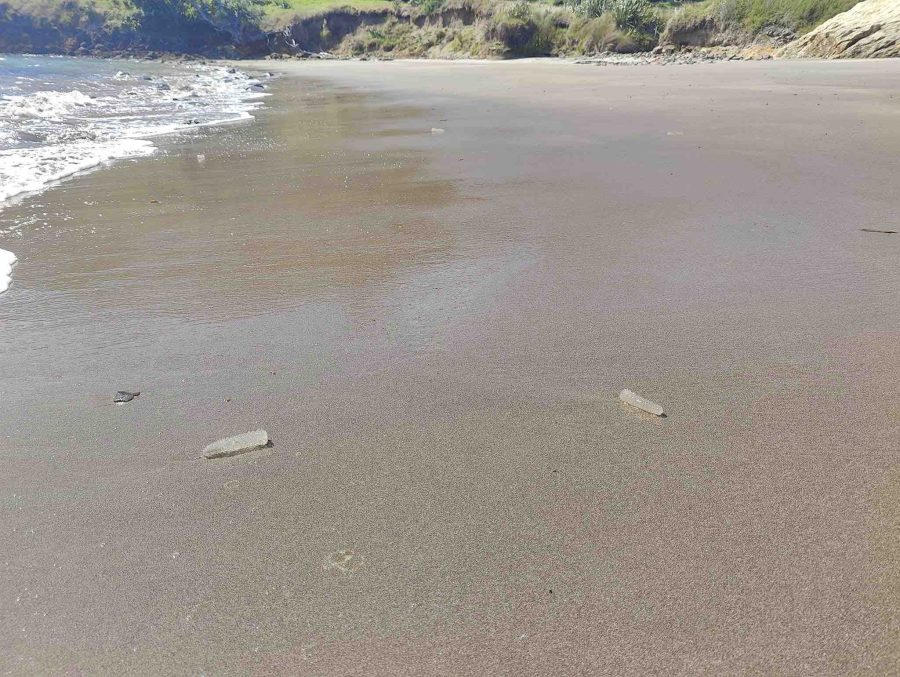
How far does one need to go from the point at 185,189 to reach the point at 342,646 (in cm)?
536

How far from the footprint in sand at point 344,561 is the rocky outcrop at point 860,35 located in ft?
76.7

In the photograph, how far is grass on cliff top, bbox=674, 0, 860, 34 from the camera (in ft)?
78.3

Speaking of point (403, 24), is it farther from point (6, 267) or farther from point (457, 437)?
point (457, 437)

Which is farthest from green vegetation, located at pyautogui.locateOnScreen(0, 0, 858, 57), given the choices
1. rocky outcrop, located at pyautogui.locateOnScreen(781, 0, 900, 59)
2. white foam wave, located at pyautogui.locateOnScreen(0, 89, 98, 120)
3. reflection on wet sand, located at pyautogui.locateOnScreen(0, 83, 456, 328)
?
reflection on wet sand, located at pyautogui.locateOnScreen(0, 83, 456, 328)

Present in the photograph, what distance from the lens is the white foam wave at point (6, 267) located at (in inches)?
138

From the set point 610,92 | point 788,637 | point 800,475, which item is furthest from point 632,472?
point 610,92

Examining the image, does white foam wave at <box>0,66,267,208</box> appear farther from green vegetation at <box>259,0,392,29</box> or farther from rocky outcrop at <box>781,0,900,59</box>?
green vegetation at <box>259,0,392,29</box>

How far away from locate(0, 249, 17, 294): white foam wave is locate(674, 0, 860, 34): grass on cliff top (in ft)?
94.1

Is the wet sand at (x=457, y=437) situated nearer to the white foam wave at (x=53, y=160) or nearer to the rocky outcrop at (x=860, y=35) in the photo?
the white foam wave at (x=53, y=160)

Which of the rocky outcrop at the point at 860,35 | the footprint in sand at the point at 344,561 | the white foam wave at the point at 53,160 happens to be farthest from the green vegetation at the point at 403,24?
the footprint in sand at the point at 344,561

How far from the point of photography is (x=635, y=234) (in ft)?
13.7

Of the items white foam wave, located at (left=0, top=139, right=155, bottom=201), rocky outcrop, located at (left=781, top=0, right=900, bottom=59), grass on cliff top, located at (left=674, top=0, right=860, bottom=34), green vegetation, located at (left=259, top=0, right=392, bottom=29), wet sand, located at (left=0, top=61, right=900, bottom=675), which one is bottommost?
wet sand, located at (left=0, top=61, right=900, bottom=675)

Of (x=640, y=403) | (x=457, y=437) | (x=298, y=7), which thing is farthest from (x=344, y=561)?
(x=298, y=7)

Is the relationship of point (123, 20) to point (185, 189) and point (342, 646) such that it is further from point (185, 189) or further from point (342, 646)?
point (342, 646)
